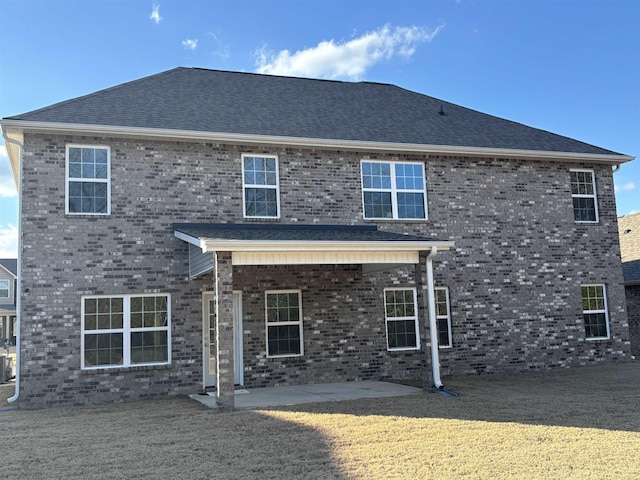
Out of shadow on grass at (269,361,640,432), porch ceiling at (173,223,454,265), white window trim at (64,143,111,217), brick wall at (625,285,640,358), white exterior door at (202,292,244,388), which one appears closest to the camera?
shadow on grass at (269,361,640,432)

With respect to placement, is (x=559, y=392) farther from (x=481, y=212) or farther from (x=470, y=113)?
Result: (x=470, y=113)

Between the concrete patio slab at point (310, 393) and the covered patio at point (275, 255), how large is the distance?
23cm

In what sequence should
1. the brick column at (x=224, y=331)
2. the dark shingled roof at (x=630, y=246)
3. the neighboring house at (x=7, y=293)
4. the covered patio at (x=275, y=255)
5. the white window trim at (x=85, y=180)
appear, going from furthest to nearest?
the neighboring house at (x=7, y=293), the dark shingled roof at (x=630, y=246), the white window trim at (x=85, y=180), the covered patio at (x=275, y=255), the brick column at (x=224, y=331)

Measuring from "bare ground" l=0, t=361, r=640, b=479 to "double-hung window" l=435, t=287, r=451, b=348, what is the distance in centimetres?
315

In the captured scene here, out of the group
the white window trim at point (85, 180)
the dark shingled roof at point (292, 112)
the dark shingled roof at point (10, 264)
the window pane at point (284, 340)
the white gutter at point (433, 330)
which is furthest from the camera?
the dark shingled roof at point (10, 264)

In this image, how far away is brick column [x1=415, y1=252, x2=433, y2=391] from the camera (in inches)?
460

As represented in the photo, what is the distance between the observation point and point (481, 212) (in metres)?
15.2

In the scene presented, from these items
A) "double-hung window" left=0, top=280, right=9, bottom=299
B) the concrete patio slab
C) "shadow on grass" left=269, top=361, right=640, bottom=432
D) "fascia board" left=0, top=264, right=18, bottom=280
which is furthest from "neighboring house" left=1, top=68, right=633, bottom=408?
"double-hung window" left=0, top=280, right=9, bottom=299

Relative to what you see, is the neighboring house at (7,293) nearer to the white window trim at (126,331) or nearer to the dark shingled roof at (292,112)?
the dark shingled roof at (292,112)

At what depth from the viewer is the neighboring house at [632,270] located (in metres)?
20.3

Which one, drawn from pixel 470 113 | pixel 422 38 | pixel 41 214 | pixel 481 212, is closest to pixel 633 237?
pixel 470 113

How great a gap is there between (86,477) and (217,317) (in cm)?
420

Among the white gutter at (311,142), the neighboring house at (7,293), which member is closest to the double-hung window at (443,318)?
the white gutter at (311,142)

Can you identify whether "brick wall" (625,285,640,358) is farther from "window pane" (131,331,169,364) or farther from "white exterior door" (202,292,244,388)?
"window pane" (131,331,169,364)
